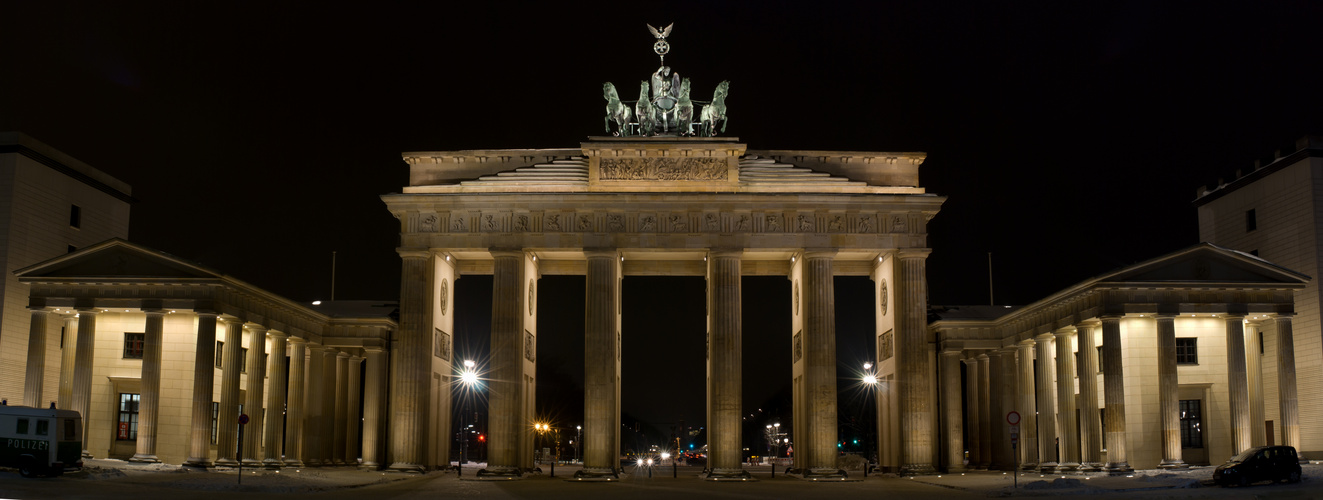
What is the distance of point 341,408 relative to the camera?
60125mm

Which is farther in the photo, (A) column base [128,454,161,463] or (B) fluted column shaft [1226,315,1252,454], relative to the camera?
(B) fluted column shaft [1226,315,1252,454]

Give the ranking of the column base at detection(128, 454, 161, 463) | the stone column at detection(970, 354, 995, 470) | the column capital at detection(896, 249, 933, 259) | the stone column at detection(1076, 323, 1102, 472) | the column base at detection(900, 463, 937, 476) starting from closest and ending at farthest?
the column base at detection(128, 454, 161, 463) < the stone column at detection(1076, 323, 1102, 472) < the column base at detection(900, 463, 937, 476) < the column capital at detection(896, 249, 933, 259) < the stone column at detection(970, 354, 995, 470)

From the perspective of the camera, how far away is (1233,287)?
45781mm

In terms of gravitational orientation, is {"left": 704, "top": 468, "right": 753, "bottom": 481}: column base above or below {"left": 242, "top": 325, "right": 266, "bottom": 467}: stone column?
below

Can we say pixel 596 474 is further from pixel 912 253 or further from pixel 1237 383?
pixel 1237 383

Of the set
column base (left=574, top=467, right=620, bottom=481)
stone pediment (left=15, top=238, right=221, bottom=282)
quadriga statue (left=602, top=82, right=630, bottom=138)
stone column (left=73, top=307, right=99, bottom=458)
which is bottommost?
column base (left=574, top=467, right=620, bottom=481)

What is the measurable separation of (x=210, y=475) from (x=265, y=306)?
1079 centimetres

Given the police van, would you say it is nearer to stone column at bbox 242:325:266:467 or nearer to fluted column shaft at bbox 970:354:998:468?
stone column at bbox 242:325:266:467

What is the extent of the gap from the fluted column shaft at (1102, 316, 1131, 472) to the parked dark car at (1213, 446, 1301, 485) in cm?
795

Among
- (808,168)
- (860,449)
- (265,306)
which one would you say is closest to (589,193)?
(808,168)

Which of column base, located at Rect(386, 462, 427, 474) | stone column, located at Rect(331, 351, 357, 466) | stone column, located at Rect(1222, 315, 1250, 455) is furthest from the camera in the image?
stone column, located at Rect(331, 351, 357, 466)

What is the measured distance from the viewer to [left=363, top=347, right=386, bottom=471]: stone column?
55156mm

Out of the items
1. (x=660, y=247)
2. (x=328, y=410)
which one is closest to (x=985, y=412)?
(x=660, y=247)

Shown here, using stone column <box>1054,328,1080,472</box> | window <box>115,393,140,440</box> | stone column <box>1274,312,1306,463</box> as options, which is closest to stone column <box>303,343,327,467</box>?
window <box>115,393,140,440</box>
